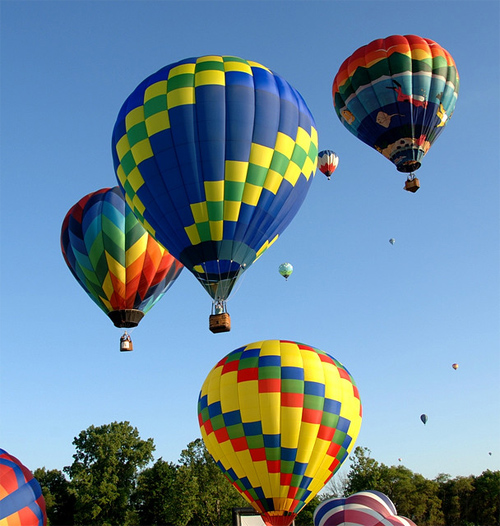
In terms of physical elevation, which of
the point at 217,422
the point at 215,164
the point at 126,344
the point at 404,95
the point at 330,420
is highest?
the point at 404,95

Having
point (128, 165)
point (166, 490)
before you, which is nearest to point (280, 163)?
point (128, 165)

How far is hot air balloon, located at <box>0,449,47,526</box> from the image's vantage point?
1555 centimetres

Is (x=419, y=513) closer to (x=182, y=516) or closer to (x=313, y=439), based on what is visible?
(x=182, y=516)

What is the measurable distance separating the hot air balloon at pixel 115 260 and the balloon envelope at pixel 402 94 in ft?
24.4

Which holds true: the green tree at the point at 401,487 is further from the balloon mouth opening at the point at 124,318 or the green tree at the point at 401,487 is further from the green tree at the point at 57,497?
the balloon mouth opening at the point at 124,318


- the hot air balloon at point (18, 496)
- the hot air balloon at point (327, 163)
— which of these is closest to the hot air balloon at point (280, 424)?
the hot air balloon at point (18, 496)

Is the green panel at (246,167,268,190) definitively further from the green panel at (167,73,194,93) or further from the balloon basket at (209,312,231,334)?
the balloon basket at (209,312,231,334)

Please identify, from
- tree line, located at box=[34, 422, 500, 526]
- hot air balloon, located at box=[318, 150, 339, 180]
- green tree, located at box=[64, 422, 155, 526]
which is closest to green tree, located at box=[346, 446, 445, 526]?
tree line, located at box=[34, 422, 500, 526]

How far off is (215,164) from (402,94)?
8084mm

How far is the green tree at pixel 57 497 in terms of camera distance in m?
33.4

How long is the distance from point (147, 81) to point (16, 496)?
35.4 feet

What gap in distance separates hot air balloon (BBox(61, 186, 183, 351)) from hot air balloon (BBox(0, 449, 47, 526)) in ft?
13.8

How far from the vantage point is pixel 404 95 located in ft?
59.7

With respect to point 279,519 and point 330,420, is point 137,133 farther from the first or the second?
point 279,519
